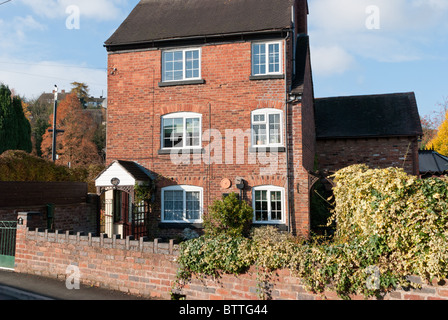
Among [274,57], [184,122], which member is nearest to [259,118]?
[274,57]

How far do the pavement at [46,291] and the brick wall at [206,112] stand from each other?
5.77m

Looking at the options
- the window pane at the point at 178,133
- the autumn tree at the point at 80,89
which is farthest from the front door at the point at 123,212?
the autumn tree at the point at 80,89

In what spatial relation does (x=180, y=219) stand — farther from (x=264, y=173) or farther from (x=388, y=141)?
(x=388, y=141)

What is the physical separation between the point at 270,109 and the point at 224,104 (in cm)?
181

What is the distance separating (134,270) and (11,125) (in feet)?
97.3

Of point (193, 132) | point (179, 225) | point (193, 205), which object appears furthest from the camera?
point (193, 132)

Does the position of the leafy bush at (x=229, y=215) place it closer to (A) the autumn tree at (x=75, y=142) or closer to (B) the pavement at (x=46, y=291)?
(B) the pavement at (x=46, y=291)

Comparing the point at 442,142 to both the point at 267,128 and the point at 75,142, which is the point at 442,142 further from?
the point at 75,142

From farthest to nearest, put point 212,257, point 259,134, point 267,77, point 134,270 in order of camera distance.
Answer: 1. point 259,134
2. point 267,77
3. point 134,270
4. point 212,257

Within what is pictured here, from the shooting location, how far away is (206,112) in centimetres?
1452

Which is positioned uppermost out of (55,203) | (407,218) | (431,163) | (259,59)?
(259,59)

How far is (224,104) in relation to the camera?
14328 millimetres

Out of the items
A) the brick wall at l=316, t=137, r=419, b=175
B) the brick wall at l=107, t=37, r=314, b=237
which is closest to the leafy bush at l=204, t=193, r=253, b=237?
the brick wall at l=107, t=37, r=314, b=237

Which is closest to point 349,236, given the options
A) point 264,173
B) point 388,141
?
point 264,173
